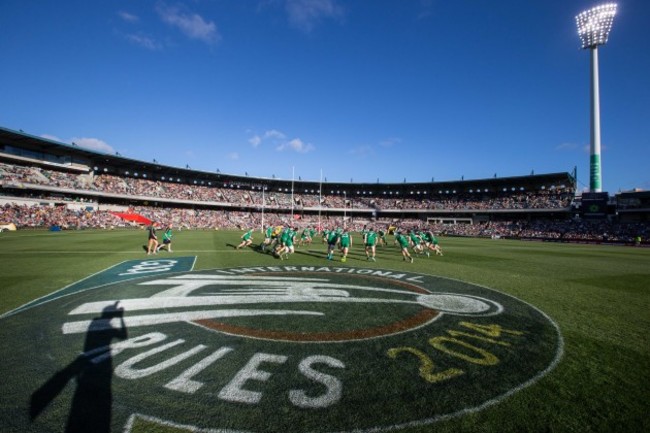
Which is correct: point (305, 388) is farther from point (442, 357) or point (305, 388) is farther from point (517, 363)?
point (517, 363)

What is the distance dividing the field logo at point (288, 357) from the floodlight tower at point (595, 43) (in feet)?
203

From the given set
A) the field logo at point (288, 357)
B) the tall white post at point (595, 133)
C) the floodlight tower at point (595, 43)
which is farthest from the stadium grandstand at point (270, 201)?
the field logo at point (288, 357)

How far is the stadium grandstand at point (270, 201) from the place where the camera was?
46.8m

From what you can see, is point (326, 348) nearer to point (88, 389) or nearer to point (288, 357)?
point (288, 357)

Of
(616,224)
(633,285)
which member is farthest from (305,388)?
(616,224)

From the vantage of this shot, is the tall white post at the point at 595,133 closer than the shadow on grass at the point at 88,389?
No

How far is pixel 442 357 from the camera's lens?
15.6 feet

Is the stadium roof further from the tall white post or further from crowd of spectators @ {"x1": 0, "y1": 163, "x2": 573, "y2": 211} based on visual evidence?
the tall white post

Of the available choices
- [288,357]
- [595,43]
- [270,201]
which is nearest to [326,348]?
[288,357]

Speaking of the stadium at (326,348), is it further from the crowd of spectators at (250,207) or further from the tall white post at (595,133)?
the tall white post at (595,133)

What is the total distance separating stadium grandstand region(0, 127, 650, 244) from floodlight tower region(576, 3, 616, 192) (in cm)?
594

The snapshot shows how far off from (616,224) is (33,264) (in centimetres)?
7215

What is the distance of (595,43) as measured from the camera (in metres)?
49.3

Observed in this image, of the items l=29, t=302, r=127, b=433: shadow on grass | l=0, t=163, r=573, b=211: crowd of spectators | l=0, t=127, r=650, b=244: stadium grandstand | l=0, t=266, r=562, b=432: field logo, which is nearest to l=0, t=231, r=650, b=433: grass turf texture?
l=0, t=266, r=562, b=432: field logo
